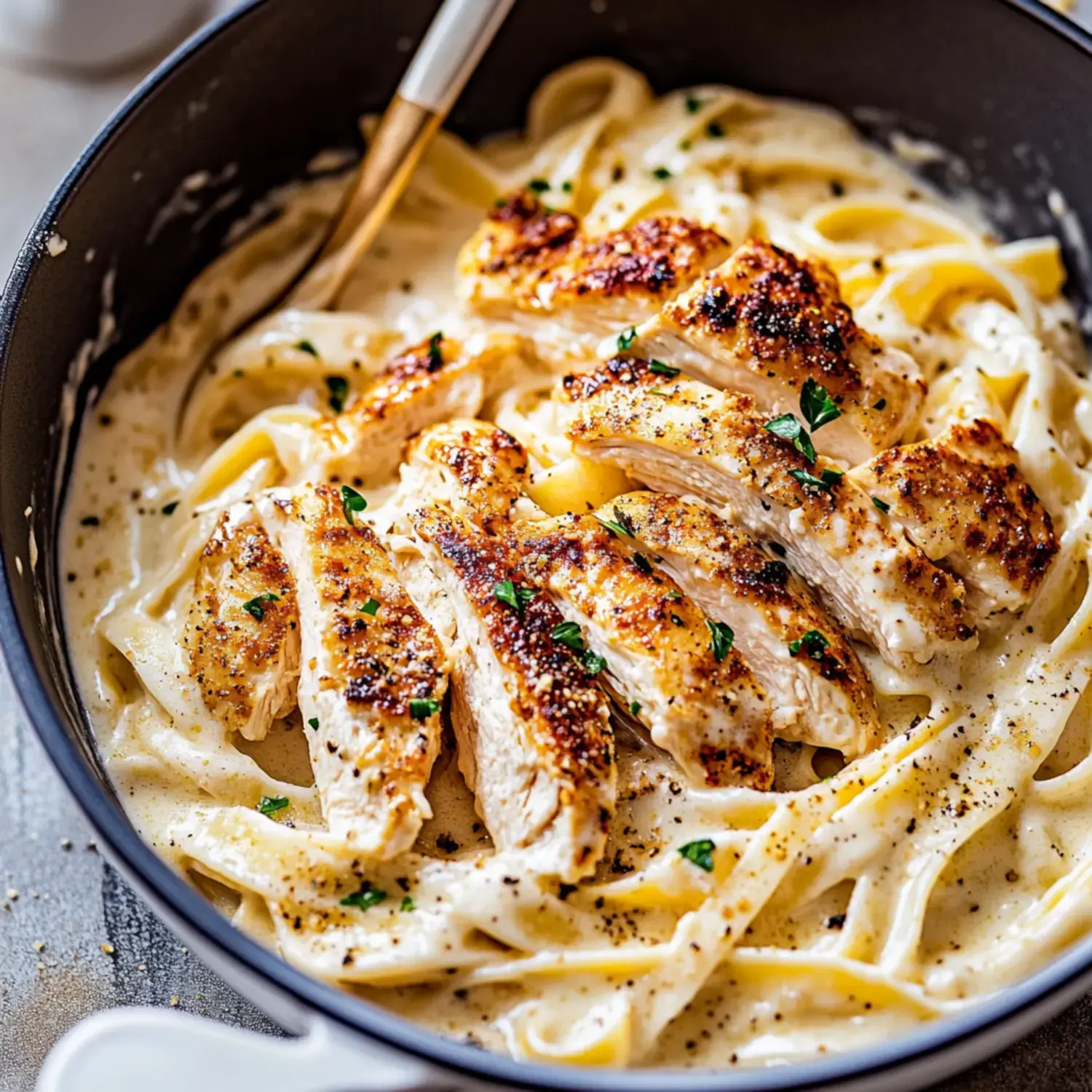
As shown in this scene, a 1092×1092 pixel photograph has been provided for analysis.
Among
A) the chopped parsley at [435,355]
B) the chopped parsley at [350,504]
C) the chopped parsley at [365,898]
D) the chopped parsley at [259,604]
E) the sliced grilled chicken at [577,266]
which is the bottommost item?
the chopped parsley at [365,898]

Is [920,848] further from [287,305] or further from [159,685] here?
[287,305]

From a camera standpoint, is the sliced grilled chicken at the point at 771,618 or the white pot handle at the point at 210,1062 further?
the sliced grilled chicken at the point at 771,618

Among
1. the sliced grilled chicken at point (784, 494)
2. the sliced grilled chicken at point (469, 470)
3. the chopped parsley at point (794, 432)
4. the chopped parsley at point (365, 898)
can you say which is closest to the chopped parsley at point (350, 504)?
the sliced grilled chicken at point (469, 470)

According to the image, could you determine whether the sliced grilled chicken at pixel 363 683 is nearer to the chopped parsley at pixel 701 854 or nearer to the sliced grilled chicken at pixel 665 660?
the sliced grilled chicken at pixel 665 660

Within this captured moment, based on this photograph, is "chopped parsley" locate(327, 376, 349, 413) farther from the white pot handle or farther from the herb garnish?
the white pot handle

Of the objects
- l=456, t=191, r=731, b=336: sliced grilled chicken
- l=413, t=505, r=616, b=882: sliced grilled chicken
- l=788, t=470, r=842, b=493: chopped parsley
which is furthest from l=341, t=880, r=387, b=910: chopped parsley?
l=456, t=191, r=731, b=336: sliced grilled chicken

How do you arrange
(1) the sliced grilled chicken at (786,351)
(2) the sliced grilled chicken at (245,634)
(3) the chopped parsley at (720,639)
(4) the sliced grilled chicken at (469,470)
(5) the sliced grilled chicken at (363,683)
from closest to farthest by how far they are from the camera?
(5) the sliced grilled chicken at (363,683) < (3) the chopped parsley at (720,639) < (2) the sliced grilled chicken at (245,634) < (4) the sliced grilled chicken at (469,470) < (1) the sliced grilled chicken at (786,351)
